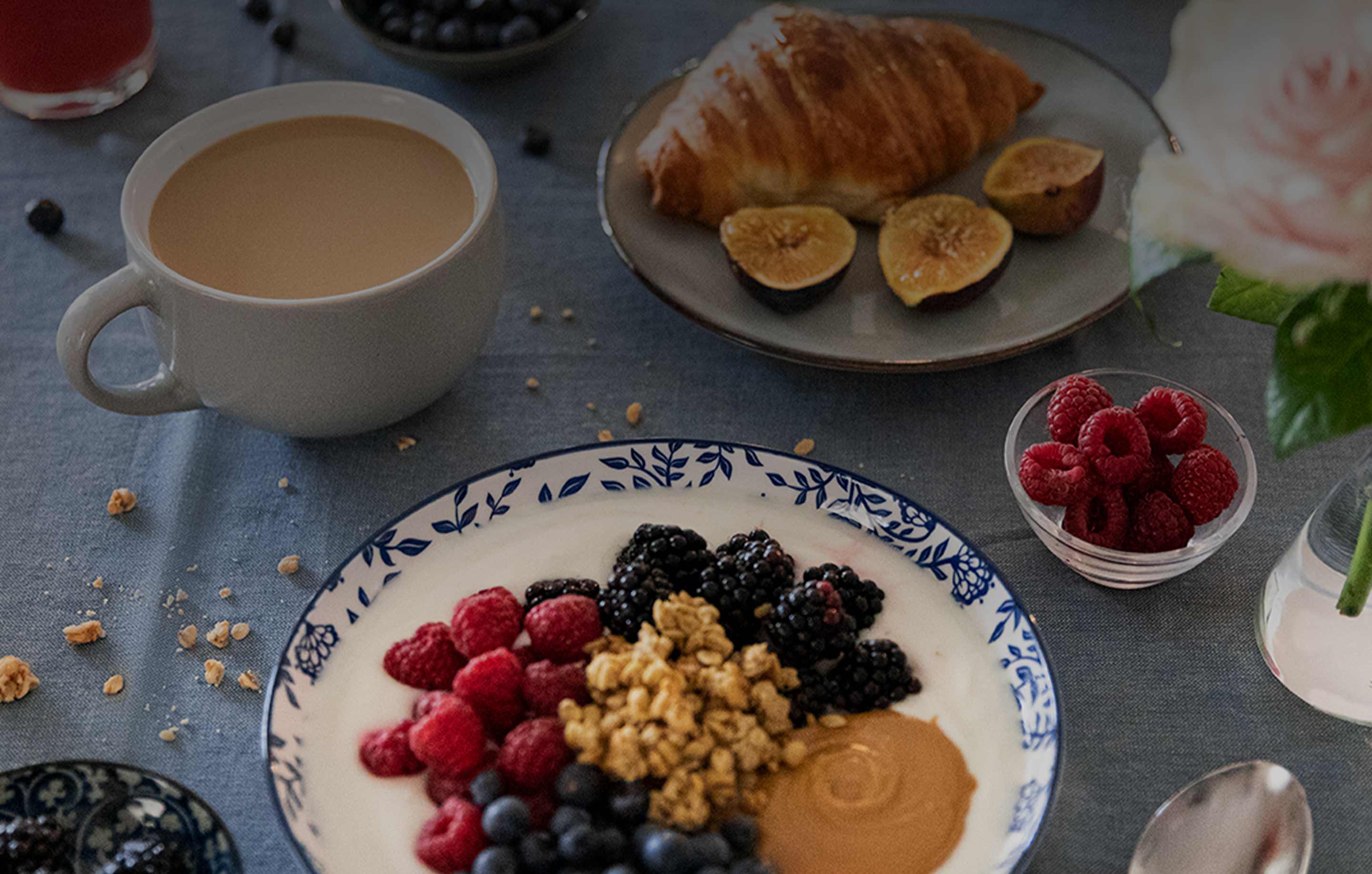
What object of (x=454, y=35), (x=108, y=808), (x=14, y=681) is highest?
(x=454, y=35)

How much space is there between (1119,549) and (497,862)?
61cm

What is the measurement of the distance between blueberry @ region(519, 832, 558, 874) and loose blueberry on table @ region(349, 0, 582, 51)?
118 cm

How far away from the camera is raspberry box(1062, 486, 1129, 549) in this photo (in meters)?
1.07

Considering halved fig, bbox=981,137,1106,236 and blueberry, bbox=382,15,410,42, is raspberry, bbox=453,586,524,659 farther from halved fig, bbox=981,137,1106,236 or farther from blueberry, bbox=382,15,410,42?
blueberry, bbox=382,15,410,42

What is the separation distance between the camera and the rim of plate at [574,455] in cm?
84

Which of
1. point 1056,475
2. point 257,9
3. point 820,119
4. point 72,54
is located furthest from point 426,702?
point 257,9

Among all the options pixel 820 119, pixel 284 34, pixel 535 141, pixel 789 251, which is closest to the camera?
pixel 789 251

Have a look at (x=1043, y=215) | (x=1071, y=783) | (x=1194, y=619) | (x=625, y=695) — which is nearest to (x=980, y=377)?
(x=1043, y=215)

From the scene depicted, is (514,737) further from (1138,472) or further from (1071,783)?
(1138,472)

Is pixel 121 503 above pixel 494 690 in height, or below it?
below

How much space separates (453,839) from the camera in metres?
0.85

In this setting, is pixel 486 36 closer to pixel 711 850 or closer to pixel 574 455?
pixel 574 455

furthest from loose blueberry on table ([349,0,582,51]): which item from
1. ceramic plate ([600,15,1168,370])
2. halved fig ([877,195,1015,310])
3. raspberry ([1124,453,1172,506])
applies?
raspberry ([1124,453,1172,506])

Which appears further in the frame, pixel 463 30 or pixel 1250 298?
pixel 463 30
